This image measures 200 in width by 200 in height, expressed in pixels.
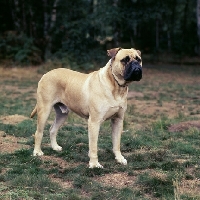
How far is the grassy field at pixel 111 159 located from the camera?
5383mm

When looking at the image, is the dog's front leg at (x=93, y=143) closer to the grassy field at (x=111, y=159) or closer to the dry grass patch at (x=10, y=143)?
the grassy field at (x=111, y=159)

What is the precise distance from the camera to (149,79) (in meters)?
21.0

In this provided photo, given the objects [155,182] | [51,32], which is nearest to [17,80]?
[51,32]

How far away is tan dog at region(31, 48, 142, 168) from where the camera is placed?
247 inches

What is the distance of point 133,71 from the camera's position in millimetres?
6008

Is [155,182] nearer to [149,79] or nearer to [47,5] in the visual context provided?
[149,79]

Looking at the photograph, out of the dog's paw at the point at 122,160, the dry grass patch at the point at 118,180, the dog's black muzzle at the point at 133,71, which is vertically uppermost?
the dog's black muzzle at the point at 133,71

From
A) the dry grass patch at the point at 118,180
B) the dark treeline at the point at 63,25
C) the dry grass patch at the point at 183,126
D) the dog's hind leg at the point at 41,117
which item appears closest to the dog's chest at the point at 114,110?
the dry grass patch at the point at 118,180

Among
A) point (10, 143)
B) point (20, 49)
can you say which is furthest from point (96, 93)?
point (20, 49)

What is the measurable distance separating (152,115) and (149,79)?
9.68 m

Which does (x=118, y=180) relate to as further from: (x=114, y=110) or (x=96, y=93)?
(x=96, y=93)

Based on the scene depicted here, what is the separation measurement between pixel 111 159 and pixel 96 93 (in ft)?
3.94

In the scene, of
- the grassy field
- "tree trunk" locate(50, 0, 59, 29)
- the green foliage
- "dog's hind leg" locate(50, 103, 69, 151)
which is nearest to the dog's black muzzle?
the grassy field

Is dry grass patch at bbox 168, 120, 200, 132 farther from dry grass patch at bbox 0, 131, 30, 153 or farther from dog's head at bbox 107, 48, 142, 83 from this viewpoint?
Answer: dog's head at bbox 107, 48, 142, 83
